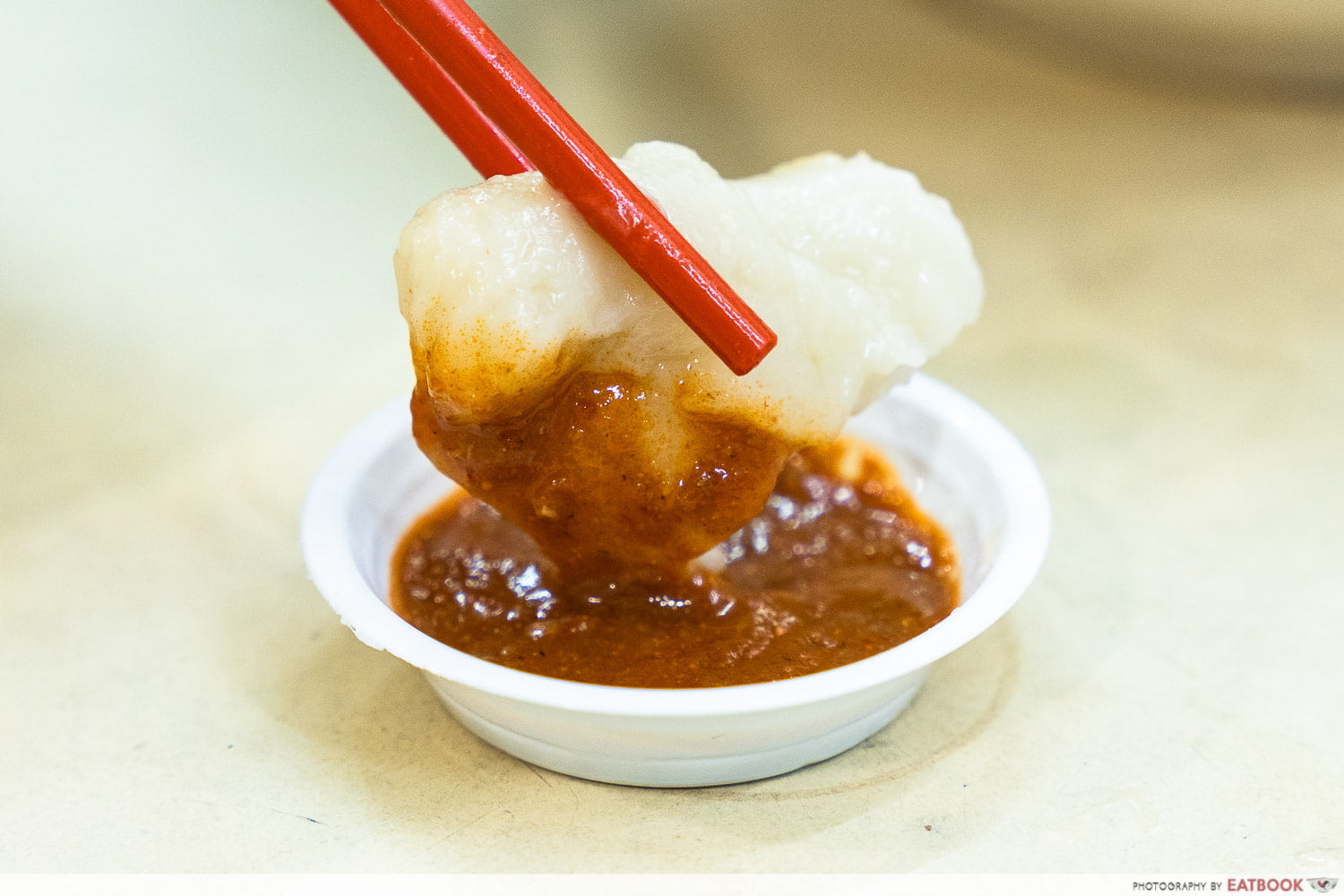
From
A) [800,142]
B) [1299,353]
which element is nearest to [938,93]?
[800,142]

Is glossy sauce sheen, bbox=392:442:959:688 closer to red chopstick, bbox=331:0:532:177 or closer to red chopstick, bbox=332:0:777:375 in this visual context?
red chopstick, bbox=332:0:777:375

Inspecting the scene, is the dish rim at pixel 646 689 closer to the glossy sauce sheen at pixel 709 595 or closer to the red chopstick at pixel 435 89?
the glossy sauce sheen at pixel 709 595

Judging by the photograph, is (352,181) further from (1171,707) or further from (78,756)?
(1171,707)

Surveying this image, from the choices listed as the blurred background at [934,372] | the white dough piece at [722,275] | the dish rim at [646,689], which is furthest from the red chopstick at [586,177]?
the blurred background at [934,372]

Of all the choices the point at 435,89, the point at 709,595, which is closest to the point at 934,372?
the point at 709,595

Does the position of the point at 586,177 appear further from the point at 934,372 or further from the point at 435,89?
the point at 934,372
